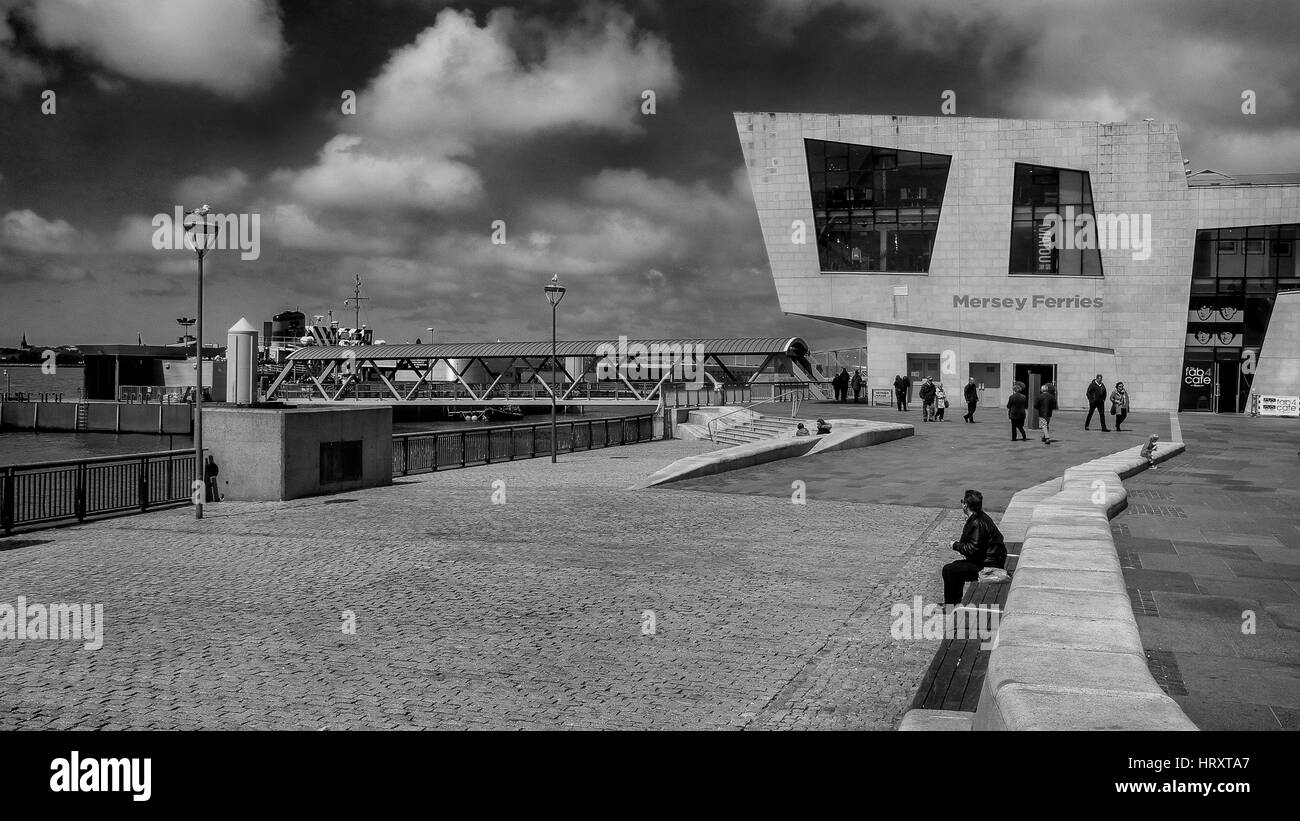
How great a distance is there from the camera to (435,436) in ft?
84.6

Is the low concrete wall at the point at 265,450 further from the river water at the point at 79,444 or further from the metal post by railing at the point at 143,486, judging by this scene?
the river water at the point at 79,444

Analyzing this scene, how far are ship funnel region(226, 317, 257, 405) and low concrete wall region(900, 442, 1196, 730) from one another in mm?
17091

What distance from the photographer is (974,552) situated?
966 centimetres

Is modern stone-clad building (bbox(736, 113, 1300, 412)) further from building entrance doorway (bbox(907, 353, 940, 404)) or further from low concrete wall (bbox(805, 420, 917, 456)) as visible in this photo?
low concrete wall (bbox(805, 420, 917, 456))

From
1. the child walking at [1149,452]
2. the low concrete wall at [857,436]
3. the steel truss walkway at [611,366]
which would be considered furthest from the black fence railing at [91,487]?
the steel truss walkway at [611,366]

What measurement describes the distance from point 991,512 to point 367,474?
13.1 meters

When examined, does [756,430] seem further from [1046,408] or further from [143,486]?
[143,486]

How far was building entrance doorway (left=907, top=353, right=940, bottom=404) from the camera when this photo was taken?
47219mm

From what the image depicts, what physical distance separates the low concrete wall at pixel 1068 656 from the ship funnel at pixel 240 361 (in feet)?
56.1

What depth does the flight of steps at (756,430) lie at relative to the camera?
3341 centimetres

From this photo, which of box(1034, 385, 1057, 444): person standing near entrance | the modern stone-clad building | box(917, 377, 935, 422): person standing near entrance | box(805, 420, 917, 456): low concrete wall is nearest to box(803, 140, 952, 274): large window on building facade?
the modern stone-clad building

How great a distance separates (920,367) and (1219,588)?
39790mm

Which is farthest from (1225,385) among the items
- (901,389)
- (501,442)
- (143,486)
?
(143,486)
